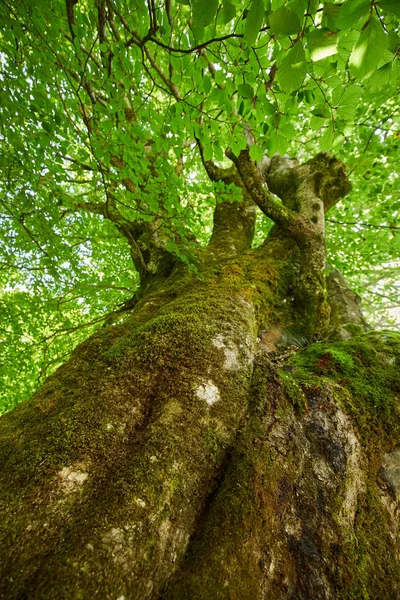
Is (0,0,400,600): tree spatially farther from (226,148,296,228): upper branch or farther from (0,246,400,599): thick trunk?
(226,148,296,228): upper branch

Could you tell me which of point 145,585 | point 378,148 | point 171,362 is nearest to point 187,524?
point 145,585

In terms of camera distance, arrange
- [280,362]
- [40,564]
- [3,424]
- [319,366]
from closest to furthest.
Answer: [40,564]
[3,424]
[319,366]
[280,362]

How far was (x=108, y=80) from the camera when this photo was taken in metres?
2.89

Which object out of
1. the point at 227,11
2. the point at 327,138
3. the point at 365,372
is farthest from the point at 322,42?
the point at 365,372

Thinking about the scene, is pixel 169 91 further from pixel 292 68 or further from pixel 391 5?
pixel 391 5

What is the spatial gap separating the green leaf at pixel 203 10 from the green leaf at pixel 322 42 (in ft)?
1.49

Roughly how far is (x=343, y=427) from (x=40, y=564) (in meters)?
1.84

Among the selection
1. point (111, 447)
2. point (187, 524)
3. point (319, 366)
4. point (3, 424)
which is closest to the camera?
point (187, 524)

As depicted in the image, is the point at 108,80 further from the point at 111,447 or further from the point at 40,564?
the point at 40,564

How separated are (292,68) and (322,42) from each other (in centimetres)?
15

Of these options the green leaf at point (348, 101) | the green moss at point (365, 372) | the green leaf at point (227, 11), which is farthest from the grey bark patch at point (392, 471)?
the green leaf at point (227, 11)

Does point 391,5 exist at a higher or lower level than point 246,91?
lower

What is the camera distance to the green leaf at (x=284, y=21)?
43.2 inches

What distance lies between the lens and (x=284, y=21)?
1.11m
